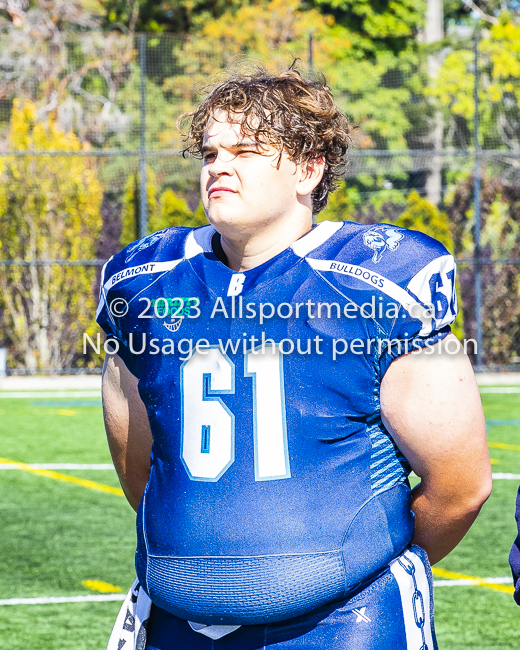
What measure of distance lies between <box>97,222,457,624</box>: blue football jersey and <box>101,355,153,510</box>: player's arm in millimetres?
187

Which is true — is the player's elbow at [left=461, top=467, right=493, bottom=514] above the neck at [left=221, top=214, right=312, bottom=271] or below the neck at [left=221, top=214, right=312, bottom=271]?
below

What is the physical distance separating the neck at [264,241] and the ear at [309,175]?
0.20ft

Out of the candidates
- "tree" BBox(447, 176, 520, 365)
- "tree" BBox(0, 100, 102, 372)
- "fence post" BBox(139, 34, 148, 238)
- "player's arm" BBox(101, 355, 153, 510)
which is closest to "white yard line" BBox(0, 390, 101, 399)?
"tree" BBox(0, 100, 102, 372)

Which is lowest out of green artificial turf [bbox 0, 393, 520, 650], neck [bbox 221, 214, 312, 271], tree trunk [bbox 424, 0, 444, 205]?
green artificial turf [bbox 0, 393, 520, 650]

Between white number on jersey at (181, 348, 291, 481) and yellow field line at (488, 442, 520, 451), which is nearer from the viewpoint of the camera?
white number on jersey at (181, 348, 291, 481)

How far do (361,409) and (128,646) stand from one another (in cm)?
64

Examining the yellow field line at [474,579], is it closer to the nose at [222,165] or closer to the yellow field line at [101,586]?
the yellow field line at [101,586]

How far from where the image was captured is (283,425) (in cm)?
163

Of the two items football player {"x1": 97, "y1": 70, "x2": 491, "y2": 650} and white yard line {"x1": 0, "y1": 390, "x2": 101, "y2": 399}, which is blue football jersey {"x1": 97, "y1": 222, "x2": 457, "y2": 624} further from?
white yard line {"x1": 0, "y1": 390, "x2": 101, "y2": 399}

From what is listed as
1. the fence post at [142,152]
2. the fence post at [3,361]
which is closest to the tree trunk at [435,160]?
the fence post at [142,152]

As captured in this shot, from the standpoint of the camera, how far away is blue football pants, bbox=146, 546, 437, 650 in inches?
64.2

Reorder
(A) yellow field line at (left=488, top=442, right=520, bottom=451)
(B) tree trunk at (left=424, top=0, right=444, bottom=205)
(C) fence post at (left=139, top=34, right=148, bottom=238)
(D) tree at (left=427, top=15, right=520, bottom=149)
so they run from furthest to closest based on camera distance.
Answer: (B) tree trunk at (left=424, top=0, right=444, bottom=205) → (D) tree at (left=427, top=15, right=520, bottom=149) → (C) fence post at (left=139, top=34, right=148, bottom=238) → (A) yellow field line at (left=488, top=442, right=520, bottom=451)

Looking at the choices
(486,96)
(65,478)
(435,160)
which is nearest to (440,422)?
(65,478)

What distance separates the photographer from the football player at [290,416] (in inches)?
63.8
